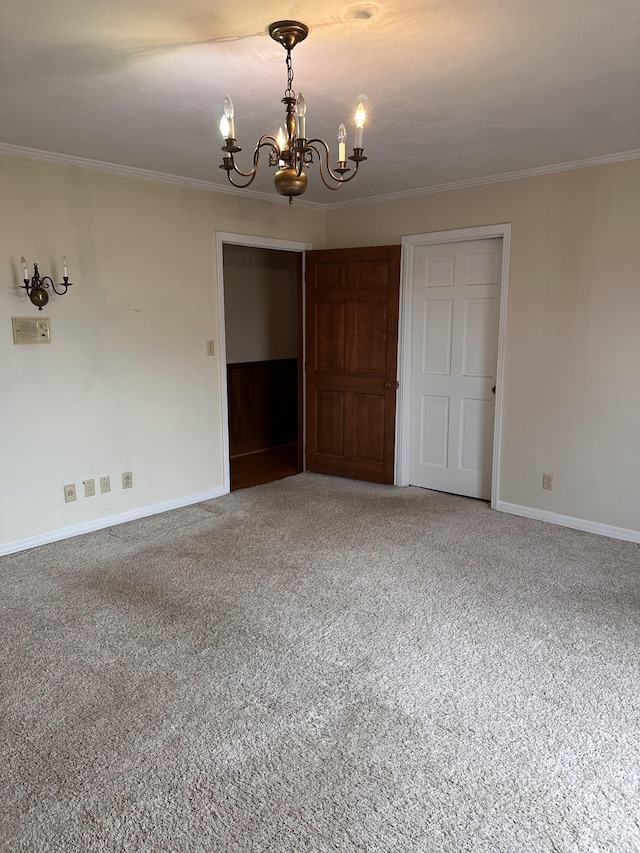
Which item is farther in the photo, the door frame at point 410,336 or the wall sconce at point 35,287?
the door frame at point 410,336

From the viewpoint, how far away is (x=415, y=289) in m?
4.95

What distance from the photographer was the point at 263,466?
5949mm

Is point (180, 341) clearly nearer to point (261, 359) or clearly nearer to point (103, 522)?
point (103, 522)

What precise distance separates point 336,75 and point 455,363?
2717 mm

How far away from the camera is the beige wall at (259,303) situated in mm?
6199

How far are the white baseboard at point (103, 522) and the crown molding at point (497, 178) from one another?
2.73 m

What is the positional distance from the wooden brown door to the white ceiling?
4.53 feet

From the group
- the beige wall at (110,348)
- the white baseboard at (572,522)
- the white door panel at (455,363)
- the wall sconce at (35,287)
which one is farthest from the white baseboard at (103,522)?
the white baseboard at (572,522)

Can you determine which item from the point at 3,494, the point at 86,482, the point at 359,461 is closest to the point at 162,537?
the point at 86,482

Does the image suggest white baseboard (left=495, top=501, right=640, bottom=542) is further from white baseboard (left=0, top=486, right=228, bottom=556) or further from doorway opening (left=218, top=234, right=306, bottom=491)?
white baseboard (left=0, top=486, right=228, bottom=556)

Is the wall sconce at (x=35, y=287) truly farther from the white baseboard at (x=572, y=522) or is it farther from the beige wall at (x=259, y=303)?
the white baseboard at (x=572, y=522)

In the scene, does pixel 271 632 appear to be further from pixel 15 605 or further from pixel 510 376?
pixel 510 376

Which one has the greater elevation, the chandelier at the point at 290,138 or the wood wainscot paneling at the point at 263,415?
the chandelier at the point at 290,138

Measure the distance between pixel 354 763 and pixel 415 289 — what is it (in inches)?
150
